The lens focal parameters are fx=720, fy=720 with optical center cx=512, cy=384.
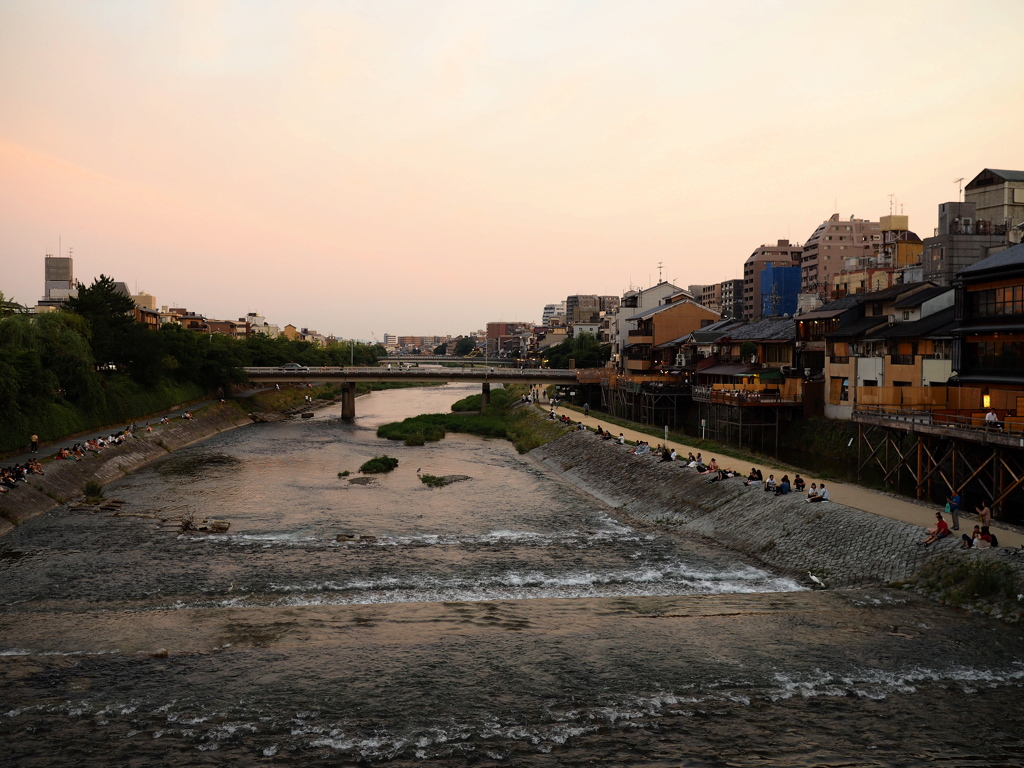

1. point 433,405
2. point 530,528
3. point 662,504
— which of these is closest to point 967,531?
point 662,504

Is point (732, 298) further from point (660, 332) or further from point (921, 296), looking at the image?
point (921, 296)

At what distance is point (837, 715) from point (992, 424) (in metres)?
16.0

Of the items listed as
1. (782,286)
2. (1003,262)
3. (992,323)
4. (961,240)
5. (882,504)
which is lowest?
(882,504)

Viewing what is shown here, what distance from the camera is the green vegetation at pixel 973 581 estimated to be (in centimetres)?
1788

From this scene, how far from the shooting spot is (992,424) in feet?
82.7

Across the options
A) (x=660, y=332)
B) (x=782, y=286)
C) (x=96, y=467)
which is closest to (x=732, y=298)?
(x=782, y=286)

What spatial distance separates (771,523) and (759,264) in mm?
109879

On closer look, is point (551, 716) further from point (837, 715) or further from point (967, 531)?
point (967, 531)

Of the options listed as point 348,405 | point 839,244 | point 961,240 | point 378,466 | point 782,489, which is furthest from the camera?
point 839,244

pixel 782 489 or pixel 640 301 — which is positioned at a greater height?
pixel 640 301

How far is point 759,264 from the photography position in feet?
417

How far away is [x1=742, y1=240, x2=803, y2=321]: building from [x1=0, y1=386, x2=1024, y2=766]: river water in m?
104

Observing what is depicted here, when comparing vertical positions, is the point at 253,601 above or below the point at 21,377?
below

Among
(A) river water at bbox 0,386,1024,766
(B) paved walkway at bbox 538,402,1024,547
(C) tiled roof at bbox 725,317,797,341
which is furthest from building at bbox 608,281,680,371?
(A) river water at bbox 0,386,1024,766
